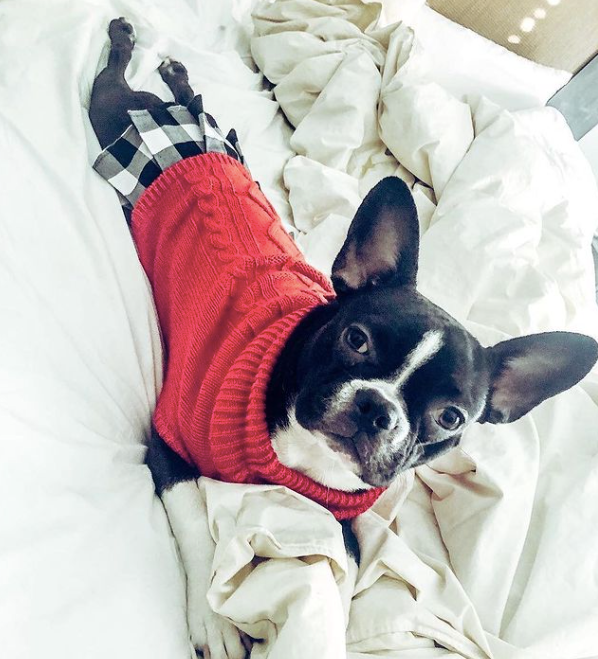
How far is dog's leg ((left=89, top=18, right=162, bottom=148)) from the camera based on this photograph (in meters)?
1.92

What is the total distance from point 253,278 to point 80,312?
0.46m

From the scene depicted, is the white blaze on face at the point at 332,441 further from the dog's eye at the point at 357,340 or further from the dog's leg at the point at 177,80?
the dog's leg at the point at 177,80

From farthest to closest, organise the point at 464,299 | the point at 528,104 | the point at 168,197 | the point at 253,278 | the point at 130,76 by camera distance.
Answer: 1. the point at 528,104
2. the point at 130,76
3. the point at 464,299
4. the point at 168,197
5. the point at 253,278

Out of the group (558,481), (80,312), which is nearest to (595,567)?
(558,481)

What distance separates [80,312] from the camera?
1493mm

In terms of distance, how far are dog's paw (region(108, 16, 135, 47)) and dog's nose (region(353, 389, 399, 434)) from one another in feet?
5.54

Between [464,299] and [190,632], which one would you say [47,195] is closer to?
[190,632]

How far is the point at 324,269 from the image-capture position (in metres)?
2.26

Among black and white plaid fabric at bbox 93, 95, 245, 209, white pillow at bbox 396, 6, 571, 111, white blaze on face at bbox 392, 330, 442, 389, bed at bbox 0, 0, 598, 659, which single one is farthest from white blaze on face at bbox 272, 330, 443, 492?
white pillow at bbox 396, 6, 571, 111

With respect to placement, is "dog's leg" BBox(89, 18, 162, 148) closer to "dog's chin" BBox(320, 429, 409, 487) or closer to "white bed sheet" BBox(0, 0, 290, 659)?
"white bed sheet" BBox(0, 0, 290, 659)

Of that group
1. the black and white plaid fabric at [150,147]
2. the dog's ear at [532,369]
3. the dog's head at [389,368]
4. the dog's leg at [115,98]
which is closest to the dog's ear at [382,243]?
the dog's head at [389,368]

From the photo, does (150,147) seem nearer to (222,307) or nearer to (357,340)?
(222,307)

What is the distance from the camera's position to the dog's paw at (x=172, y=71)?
7.65 feet

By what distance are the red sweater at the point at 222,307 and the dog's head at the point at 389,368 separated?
75 millimetres
